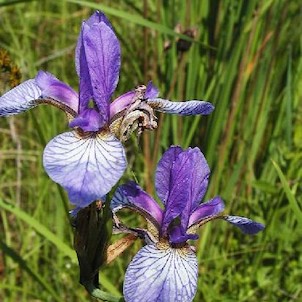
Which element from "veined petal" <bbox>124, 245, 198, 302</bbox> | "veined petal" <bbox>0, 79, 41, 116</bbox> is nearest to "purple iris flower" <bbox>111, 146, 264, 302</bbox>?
"veined petal" <bbox>124, 245, 198, 302</bbox>

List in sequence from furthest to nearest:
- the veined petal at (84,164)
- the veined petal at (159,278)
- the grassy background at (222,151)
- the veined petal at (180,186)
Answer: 1. the grassy background at (222,151)
2. the veined petal at (180,186)
3. the veined petal at (159,278)
4. the veined petal at (84,164)

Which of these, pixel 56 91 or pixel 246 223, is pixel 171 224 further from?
pixel 56 91

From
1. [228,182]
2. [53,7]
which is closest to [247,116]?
[228,182]

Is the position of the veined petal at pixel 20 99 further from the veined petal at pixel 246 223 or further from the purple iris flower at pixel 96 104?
the veined petal at pixel 246 223

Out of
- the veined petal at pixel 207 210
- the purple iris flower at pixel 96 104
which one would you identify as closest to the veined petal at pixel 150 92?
the purple iris flower at pixel 96 104

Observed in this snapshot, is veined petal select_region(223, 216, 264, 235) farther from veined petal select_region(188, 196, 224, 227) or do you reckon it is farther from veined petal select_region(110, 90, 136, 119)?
veined petal select_region(110, 90, 136, 119)

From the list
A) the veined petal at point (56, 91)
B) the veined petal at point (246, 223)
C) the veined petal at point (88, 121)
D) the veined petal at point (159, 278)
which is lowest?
the veined petal at point (159, 278)
